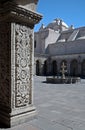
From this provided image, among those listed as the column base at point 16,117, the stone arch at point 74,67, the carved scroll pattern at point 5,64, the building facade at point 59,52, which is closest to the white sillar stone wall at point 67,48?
the building facade at point 59,52

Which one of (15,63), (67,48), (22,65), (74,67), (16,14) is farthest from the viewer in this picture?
(67,48)

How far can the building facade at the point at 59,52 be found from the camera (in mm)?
35156

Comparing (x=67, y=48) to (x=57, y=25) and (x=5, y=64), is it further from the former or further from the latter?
(x=5, y=64)

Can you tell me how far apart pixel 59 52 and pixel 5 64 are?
3672 cm

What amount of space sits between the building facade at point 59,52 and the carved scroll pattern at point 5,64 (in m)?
30.2

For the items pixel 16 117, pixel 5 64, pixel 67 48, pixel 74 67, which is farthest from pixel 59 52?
pixel 16 117

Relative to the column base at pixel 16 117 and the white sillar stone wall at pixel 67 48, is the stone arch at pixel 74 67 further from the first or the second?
the column base at pixel 16 117

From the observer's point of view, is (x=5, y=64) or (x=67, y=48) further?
(x=67, y=48)

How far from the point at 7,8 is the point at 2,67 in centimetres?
126

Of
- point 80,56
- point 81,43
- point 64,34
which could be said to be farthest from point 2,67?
point 64,34

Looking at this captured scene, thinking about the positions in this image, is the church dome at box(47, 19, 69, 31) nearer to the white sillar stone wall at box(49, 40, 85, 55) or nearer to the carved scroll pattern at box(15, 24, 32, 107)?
the white sillar stone wall at box(49, 40, 85, 55)

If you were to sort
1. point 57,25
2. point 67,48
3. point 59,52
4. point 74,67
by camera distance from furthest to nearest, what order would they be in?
point 57,25 < point 59,52 < point 67,48 < point 74,67

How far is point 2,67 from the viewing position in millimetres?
4238

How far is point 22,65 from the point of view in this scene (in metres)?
4.26
